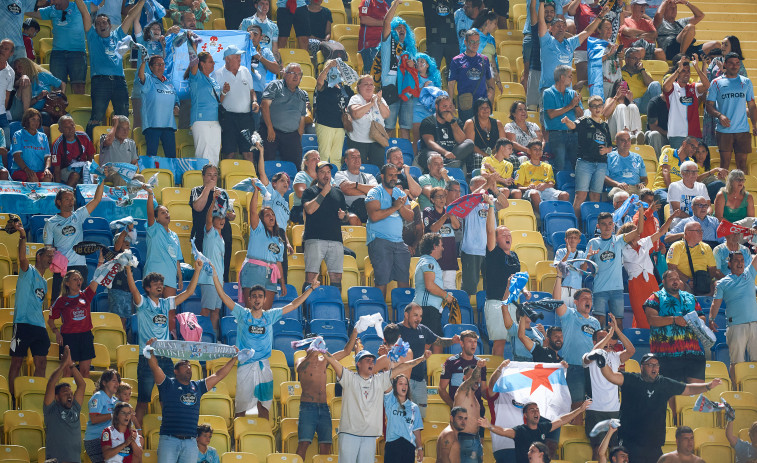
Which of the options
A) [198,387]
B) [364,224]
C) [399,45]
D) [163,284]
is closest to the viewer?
[198,387]

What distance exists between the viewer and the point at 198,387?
37.7 feet

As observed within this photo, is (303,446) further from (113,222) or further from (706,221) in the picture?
(706,221)

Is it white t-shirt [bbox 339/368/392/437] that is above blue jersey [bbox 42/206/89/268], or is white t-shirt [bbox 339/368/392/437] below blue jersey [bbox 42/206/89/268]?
below

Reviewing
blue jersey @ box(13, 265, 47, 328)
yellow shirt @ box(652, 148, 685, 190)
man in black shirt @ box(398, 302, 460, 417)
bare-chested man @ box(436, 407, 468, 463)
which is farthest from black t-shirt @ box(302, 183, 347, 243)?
yellow shirt @ box(652, 148, 685, 190)

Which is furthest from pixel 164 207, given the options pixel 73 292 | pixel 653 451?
pixel 653 451

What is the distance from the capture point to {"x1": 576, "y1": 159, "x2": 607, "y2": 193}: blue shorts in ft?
48.3

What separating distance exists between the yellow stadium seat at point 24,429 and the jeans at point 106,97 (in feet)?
13.5

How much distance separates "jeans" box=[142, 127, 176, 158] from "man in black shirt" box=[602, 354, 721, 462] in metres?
5.33

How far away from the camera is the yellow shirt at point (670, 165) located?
49.3 feet

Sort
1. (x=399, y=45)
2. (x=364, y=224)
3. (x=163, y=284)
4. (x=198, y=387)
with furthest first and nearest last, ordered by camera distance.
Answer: (x=399, y=45), (x=364, y=224), (x=163, y=284), (x=198, y=387)

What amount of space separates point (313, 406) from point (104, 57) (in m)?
5.12

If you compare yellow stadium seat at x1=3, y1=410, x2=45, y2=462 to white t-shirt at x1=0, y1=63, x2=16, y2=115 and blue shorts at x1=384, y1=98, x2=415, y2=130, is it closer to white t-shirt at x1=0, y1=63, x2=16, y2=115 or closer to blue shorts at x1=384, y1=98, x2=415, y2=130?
white t-shirt at x1=0, y1=63, x2=16, y2=115

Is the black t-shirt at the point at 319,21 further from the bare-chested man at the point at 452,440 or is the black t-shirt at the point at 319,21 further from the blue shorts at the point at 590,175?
the bare-chested man at the point at 452,440

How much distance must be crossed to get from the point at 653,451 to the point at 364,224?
13.1 feet
